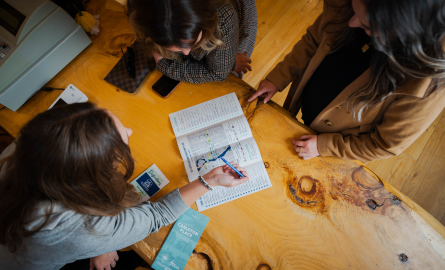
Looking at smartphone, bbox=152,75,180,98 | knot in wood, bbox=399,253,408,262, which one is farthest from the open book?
knot in wood, bbox=399,253,408,262

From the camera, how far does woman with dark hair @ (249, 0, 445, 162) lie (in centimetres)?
44

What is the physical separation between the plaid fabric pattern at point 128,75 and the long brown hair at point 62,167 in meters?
0.34

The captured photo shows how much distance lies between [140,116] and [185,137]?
22 centimetres

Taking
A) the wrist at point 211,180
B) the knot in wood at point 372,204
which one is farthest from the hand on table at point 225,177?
the knot in wood at point 372,204

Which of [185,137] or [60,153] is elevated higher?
[60,153]

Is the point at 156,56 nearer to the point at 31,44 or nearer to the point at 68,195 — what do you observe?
the point at 31,44

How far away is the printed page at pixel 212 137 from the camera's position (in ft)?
2.96

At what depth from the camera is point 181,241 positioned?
2.65ft

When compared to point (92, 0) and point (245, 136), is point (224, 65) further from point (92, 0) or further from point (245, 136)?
point (92, 0)

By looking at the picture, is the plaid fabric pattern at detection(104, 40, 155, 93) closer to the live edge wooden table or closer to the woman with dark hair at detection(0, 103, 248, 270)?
the live edge wooden table

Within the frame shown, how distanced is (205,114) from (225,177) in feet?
0.95

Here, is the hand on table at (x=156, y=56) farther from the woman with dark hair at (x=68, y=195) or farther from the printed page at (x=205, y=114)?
the woman with dark hair at (x=68, y=195)

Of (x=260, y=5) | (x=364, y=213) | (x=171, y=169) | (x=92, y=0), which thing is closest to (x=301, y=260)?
(x=364, y=213)

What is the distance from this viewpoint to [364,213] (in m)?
0.79
